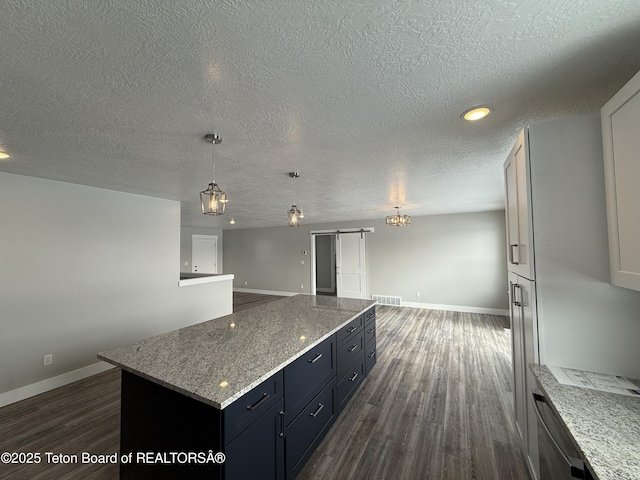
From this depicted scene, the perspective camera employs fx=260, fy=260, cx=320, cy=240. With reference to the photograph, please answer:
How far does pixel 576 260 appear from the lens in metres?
1.32

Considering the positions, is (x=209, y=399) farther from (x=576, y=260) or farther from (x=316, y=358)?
(x=576, y=260)

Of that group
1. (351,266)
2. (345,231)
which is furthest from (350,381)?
(345,231)

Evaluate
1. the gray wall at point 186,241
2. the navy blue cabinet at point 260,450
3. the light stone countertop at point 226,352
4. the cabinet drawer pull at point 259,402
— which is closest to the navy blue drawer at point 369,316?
the light stone countertop at point 226,352

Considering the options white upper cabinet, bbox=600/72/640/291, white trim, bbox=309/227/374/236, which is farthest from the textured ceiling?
white trim, bbox=309/227/374/236

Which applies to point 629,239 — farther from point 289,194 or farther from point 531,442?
point 289,194

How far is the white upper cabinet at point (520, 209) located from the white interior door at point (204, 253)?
26.6 feet

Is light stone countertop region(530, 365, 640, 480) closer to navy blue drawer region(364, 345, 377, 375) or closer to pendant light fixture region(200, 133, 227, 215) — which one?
navy blue drawer region(364, 345, 377, 375)

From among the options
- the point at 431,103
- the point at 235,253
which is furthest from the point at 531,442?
the point at 235,253

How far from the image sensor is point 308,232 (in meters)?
7.65

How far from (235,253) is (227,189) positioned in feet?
19.2

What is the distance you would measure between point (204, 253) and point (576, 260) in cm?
874

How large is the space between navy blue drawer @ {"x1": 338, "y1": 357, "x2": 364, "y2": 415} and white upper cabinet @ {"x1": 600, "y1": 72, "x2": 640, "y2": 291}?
6.33 ft

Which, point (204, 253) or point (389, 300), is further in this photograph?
point (204, 253)

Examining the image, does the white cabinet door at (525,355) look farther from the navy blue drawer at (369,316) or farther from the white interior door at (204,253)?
the white interior door at (204,253)
